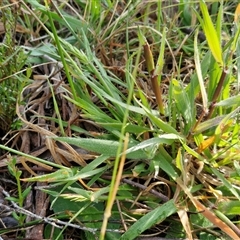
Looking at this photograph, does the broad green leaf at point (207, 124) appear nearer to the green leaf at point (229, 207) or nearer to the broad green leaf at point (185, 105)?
the broad green leaf at point (185, 105)

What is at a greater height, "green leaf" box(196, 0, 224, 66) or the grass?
"green leaf" box(196, 0, 224, 66)

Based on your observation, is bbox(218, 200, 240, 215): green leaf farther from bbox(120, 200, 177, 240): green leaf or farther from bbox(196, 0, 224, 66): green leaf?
bbox(196, 0, 224, 66): green leaf

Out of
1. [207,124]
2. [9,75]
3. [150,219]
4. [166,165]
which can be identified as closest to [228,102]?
[207,124]

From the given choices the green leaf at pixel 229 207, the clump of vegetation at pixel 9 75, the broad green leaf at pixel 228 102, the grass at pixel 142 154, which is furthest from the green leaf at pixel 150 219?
the clump of vegetation at pixel 9 75

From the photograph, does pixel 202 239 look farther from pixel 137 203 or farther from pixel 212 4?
pixel 212 4

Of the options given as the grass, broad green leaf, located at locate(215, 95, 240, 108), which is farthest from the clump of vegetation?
broad green leaf, located at locate(215, 95, 240, 108)

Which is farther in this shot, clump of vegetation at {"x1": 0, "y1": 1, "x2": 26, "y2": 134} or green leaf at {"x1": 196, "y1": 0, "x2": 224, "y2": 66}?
clump of vegetation at {"x1": 0, "y1": 1, "x2": 26, "y2": 134}

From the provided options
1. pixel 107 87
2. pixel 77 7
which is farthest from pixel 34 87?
pixel 77 7

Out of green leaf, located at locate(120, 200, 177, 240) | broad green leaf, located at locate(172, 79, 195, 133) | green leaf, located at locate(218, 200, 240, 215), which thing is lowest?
green leaf, located at locate(218, 200, 240, 215)

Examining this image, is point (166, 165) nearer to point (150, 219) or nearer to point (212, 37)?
point (150, 219)
